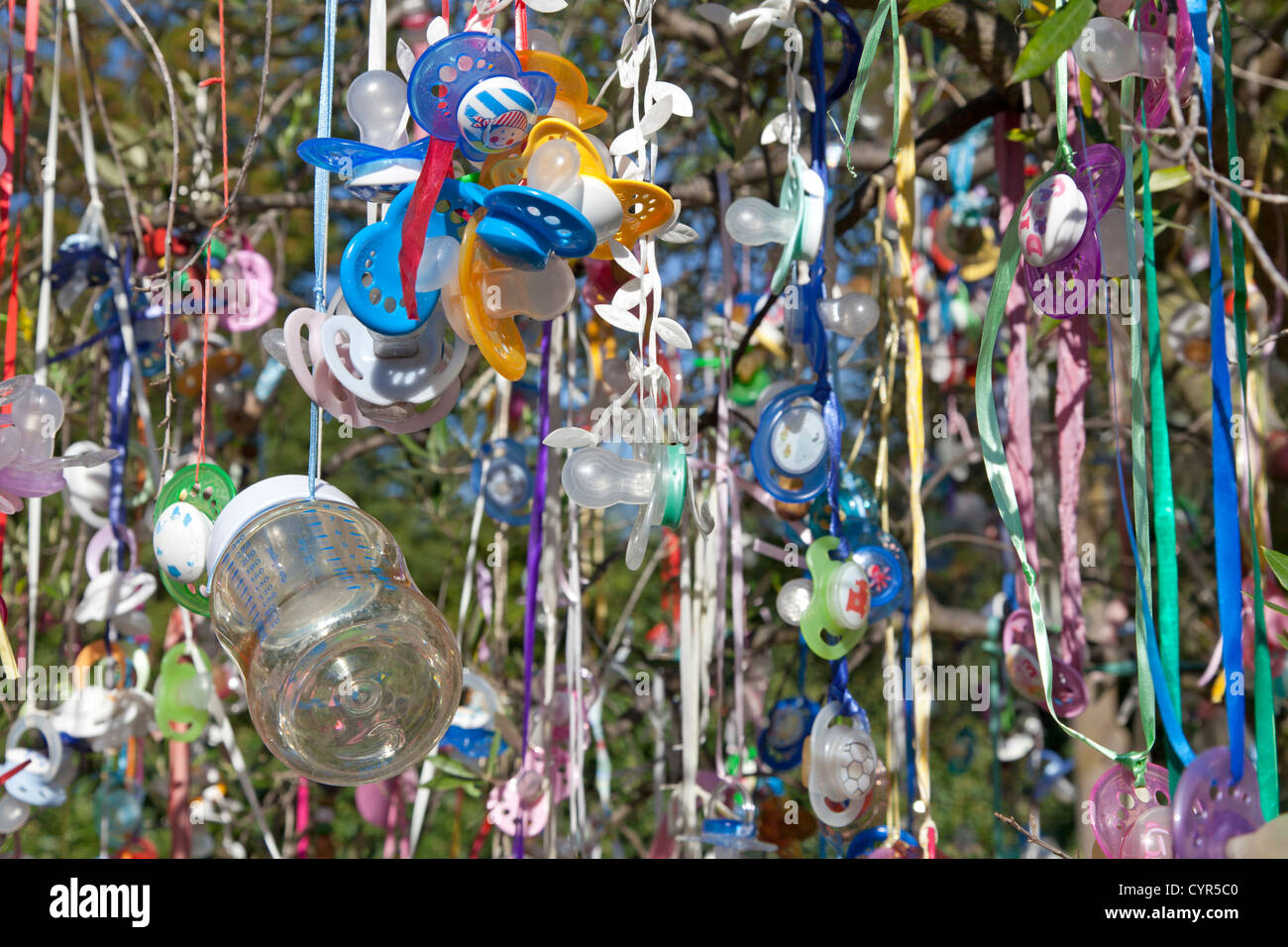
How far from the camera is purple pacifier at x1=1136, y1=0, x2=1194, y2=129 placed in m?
0.71

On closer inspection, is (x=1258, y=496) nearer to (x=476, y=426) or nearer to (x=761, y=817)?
(x=761, y=817)

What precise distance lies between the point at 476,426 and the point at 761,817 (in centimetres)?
100

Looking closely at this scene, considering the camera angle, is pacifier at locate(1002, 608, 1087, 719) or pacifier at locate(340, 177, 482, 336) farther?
pacifier at locate(1002, 608, 1087, 719)

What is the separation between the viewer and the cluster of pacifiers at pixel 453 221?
562 millimetres

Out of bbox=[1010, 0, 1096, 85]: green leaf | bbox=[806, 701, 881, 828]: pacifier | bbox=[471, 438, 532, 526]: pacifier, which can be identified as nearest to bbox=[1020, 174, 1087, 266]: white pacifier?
bbox=[1010, 0, 1096, 85]: green leaf

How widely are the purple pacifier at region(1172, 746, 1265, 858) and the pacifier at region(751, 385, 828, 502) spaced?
0.39 m

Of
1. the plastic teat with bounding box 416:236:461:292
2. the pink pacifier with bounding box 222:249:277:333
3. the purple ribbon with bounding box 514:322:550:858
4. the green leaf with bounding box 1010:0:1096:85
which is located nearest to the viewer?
the green leaf with bounding box 1010:0:1096:85

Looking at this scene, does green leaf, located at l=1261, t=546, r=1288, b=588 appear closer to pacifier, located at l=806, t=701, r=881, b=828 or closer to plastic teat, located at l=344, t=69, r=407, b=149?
pacifier, located at l=806, t=701, r=881, b=828

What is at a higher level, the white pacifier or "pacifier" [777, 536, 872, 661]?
the white pacifier

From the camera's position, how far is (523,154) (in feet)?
1.97

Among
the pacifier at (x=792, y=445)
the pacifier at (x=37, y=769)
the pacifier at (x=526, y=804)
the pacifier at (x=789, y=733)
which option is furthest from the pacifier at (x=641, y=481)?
the pacifier at (x=37, y=769)

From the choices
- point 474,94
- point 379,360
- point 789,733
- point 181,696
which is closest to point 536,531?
point 789,733
